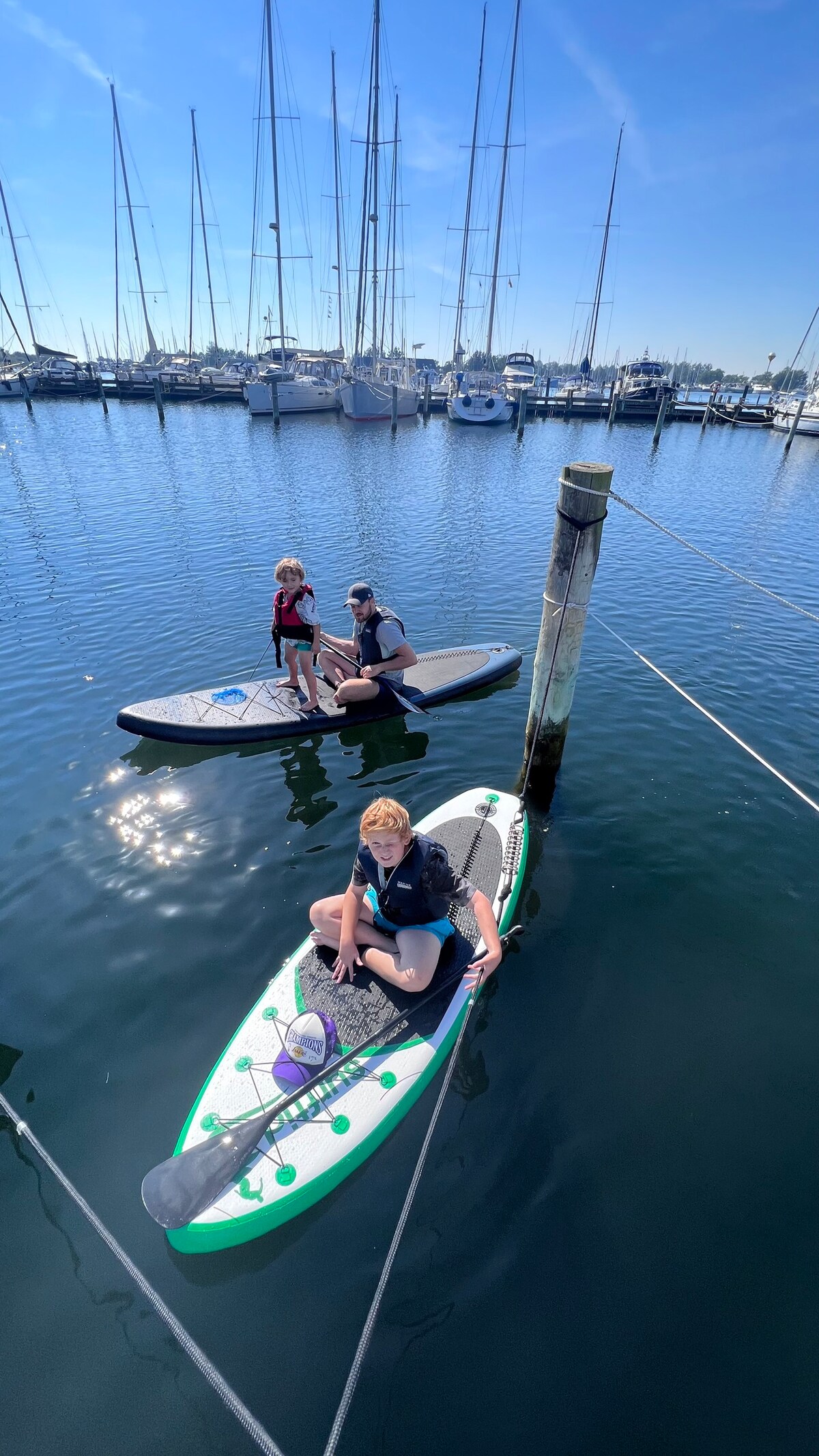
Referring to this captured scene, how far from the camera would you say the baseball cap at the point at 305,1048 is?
427cm

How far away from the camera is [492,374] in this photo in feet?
173

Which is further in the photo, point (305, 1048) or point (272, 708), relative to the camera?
point (272, 708)

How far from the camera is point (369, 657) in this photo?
355 inches

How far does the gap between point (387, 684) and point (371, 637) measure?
729mm

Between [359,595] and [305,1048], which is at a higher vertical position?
[359,595]

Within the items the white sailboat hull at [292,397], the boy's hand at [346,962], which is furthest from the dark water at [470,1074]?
the white sailboat hull at [292,397]

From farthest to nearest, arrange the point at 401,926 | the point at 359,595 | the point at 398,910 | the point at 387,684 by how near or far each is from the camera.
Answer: the point at 387,684 → the point at 359,595 → the point at 401,926 → the point at 398,910

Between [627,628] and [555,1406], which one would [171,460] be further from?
[555,1406]

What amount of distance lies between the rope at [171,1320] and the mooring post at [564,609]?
5.44 metres

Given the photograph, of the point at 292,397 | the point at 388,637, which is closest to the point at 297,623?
the point at 388,637

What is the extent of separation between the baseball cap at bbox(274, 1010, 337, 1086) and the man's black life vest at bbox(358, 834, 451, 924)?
0.89 meters

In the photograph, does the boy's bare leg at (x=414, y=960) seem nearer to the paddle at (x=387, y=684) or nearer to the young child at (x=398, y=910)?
the young child at (x=398, y=910)

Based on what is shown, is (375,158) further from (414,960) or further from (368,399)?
(414,960)

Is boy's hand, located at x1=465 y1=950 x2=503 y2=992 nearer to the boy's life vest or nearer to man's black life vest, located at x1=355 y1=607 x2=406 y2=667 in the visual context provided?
man's black life vest, located at x1=355 y1=607 x2=406 y2=667
